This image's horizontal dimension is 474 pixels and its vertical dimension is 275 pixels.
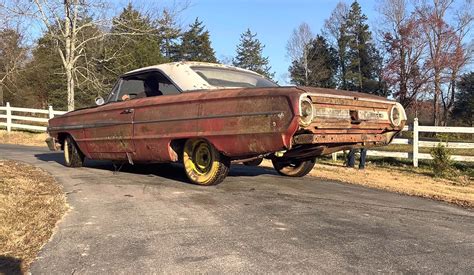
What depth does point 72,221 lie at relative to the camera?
4.87 m

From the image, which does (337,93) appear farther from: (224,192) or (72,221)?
(72,221)

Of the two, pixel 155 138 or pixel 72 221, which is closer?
pixel 72 221

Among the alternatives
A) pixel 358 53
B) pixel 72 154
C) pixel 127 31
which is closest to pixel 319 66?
pixel 358 53

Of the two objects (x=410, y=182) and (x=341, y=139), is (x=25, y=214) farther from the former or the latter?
(x=410, y=182)

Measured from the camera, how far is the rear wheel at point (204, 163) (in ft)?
21.2

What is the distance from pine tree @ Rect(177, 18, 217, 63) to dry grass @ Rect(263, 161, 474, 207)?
47.6 meters

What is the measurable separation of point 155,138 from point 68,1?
14.2 meters

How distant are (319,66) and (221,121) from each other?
53690 millimetres

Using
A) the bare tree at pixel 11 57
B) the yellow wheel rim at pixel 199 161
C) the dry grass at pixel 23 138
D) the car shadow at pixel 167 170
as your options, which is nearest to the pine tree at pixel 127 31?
the dry grass at pixel 23 138

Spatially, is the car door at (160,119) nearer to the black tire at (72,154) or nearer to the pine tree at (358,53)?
the black tire at (72,154)

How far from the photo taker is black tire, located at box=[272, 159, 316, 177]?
7965 mm

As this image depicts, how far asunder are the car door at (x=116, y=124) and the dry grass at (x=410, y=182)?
136 inches

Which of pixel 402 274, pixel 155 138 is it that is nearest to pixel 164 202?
pixel 155 138

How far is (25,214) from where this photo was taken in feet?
17.2
